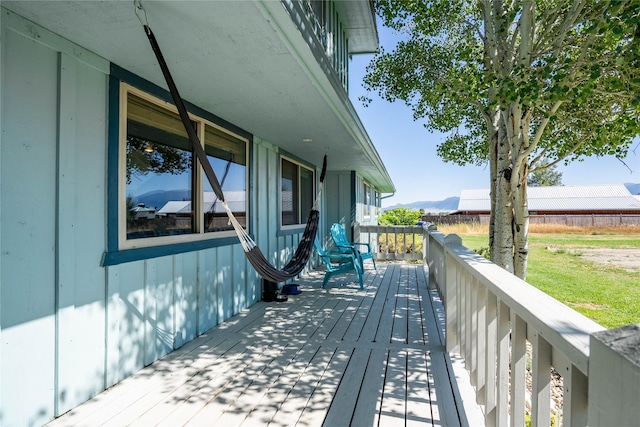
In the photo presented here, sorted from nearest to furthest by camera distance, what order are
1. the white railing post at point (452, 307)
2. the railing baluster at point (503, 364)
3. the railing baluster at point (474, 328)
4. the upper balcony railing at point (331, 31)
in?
1. the railing baluster at point (503, 364)
2. the railing baluster at point (474, 328)
3. the white railing post at point (452, 307)
4. the upper balcony railing at point (331, 31)

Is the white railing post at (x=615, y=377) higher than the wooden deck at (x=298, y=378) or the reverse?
higher

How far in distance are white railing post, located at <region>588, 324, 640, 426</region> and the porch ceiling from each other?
5.70ft

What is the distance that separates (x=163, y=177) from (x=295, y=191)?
339cm

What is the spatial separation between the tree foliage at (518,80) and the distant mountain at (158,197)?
2859 mm

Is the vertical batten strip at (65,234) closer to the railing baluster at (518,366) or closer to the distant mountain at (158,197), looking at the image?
the distant mountain at (158,197)

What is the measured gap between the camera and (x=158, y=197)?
2.80m

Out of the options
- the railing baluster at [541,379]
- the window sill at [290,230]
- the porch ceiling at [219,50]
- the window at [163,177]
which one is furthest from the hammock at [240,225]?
the railing baluster at [541,379]

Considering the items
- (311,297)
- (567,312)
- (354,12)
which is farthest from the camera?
(354,12)

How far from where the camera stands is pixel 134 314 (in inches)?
98.1

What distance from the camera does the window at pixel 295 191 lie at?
5613 mm

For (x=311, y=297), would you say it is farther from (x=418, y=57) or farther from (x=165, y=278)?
(x=418, y=57)

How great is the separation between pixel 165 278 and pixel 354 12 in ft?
18.9

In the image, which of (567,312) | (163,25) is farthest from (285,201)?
(567,312)

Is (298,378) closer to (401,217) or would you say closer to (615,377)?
(615,377)
